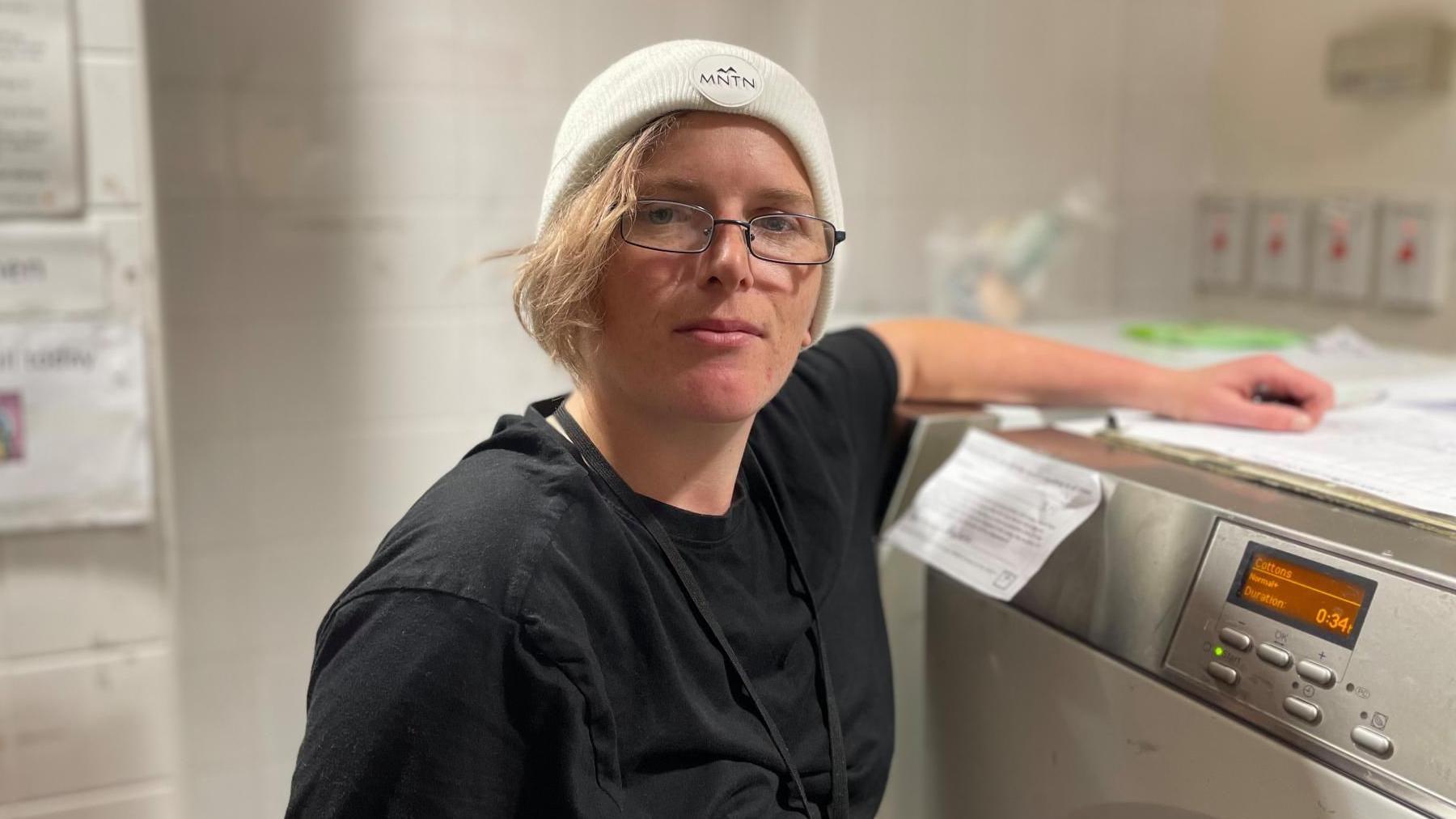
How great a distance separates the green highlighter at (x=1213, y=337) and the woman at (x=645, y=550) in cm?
44

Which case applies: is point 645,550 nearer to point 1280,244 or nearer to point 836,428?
point 836,428

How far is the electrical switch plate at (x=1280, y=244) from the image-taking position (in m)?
1.90

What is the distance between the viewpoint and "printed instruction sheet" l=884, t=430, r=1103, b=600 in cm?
90

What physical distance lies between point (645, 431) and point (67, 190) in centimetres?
82

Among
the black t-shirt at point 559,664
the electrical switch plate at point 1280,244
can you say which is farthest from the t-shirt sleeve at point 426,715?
the electrical switch plate at point 1280,244

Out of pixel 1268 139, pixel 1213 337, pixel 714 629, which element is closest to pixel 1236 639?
pixel 714 629

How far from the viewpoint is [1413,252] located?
1.70 m

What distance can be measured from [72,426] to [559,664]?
0.92 metres

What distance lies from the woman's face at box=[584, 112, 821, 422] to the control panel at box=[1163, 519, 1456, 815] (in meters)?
0.35

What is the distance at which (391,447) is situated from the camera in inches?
66.4

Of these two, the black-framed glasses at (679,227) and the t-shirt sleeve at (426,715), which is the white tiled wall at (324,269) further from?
the t-shirt sleeve at (426,715)

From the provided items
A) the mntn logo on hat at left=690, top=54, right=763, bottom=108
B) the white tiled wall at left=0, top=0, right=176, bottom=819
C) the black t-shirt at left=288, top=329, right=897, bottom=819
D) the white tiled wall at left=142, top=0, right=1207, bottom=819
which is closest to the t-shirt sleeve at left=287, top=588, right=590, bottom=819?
the black t-shirt at left=288, top=329, right=897, bottom=819

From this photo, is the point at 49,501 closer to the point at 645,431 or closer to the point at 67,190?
the point at 67,190

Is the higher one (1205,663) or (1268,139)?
(1268,139)
